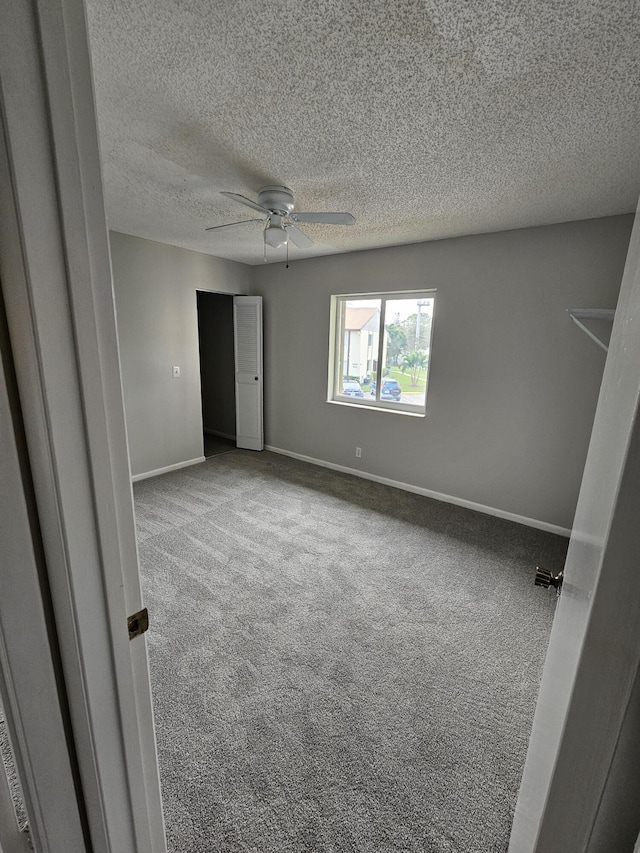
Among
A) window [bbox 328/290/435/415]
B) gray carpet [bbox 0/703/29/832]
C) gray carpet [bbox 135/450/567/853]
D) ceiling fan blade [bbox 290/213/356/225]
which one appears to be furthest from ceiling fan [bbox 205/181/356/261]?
gray carpet [bbox 0/703/29/832]

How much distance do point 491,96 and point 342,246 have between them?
7.45 ft

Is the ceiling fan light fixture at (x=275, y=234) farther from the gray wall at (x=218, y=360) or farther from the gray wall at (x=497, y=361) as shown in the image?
the gray wall at (x=218, y=360)

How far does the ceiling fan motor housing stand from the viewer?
216 centimetres

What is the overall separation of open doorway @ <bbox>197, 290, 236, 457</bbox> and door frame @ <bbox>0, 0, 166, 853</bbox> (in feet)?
14.3

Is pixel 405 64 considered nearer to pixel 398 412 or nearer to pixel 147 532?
pixel 398 412

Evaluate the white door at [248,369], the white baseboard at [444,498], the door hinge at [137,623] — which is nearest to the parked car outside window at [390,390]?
the white baseboard at [444,498]

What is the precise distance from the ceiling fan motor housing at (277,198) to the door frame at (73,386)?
1819 millimetres

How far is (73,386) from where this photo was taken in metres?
0.58

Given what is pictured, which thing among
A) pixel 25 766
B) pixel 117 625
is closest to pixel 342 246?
pixel 117 625

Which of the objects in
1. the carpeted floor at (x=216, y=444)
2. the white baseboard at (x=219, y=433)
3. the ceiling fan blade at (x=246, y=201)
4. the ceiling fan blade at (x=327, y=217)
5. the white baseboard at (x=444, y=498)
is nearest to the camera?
the ceiling fan blade at (x=246, y=201)

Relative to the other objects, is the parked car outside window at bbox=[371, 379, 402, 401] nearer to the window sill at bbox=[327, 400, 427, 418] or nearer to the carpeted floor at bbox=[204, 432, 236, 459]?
the window sill at bbox=[327, 400, 427, 418]

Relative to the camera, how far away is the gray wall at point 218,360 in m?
5.23

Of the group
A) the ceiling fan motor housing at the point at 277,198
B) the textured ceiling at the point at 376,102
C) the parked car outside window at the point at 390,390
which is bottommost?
the parked car outside window at the point at 390,390

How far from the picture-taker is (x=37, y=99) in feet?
1.61
